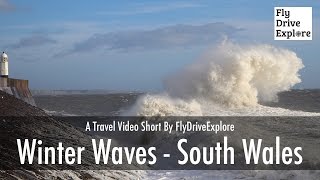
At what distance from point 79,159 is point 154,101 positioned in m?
8.45

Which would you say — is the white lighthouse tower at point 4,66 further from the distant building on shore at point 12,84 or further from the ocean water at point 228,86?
the ocean water at point 228,86

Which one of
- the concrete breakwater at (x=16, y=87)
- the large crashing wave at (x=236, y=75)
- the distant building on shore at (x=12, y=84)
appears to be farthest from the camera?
the large crashing wave at (x=236, y=75)

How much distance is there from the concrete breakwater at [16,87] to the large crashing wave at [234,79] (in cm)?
504

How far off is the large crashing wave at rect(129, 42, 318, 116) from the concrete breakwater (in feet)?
16.5

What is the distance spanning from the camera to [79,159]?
30.3ft

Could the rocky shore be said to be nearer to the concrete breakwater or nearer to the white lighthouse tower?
the concrete breakwater

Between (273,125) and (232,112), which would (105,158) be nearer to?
(273,125)

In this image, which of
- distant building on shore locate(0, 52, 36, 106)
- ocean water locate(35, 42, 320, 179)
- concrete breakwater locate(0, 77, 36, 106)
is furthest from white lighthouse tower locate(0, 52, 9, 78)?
ocean water locate(35, 42, 320, 179)

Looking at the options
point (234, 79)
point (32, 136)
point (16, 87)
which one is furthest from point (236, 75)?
point (32, 136)

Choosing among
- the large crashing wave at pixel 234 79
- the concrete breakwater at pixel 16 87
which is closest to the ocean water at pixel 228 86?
the large crashing wave at pixel 234 79

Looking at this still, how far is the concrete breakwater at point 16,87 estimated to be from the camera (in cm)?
1731

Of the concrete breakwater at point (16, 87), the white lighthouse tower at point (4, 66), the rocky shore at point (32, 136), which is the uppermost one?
the white lighthouse tower at point (4, 66)

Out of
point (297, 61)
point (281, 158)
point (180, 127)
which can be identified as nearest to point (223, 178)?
point (281, 158)

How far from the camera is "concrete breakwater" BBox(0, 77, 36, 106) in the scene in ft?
56.8
